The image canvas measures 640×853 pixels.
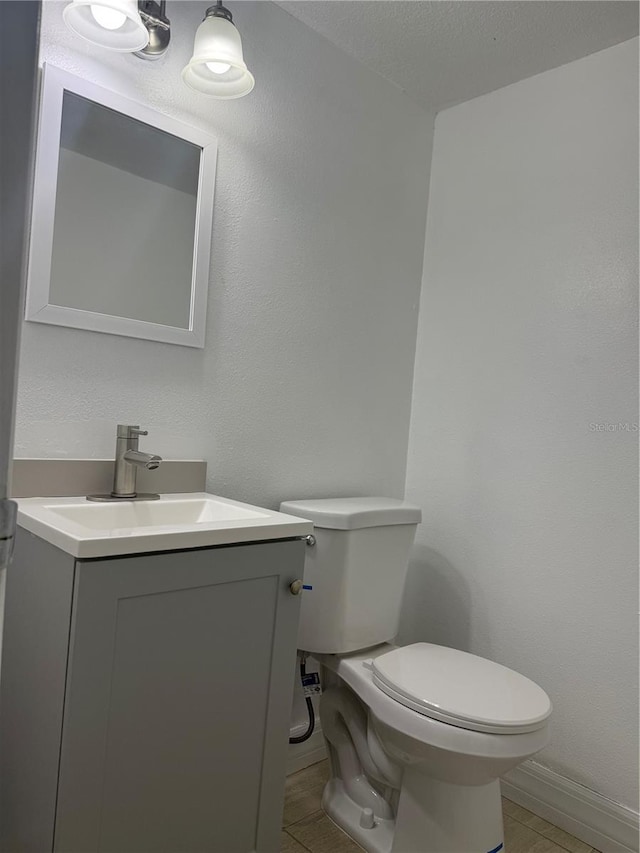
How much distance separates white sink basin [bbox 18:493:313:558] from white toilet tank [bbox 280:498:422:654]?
303 mm

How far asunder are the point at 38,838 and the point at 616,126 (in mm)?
2121

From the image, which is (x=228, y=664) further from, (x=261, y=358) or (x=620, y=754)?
(x=620, y=754)

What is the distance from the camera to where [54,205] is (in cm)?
133

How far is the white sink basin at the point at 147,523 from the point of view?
38.9 inches

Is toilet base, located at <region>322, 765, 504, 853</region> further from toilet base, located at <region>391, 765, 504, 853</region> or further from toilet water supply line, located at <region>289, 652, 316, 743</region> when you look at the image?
toilet water supply line, located at <region>289, 652, 316, 743</region>

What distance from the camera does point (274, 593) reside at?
1232 millimetres

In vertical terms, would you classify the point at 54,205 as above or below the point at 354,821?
above

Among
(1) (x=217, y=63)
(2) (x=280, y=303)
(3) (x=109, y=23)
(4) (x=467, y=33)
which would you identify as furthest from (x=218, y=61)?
(4) (x=467, y=33)

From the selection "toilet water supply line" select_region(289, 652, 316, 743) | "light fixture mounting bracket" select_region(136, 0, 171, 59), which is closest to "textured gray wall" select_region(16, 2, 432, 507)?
"light fixture mounting bracket" select_region(136, 0, 171, 59)

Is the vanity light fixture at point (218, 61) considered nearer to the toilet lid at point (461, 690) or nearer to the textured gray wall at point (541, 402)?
the textured gray wall at point (541, 402)

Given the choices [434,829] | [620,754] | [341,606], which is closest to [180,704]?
[341,606]

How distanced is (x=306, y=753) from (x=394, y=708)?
24.8 inches

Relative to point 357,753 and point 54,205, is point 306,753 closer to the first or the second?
point 357,753

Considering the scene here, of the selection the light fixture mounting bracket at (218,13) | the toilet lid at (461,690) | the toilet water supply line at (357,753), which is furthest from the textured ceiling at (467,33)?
the toilet water supply line at (357,753)
